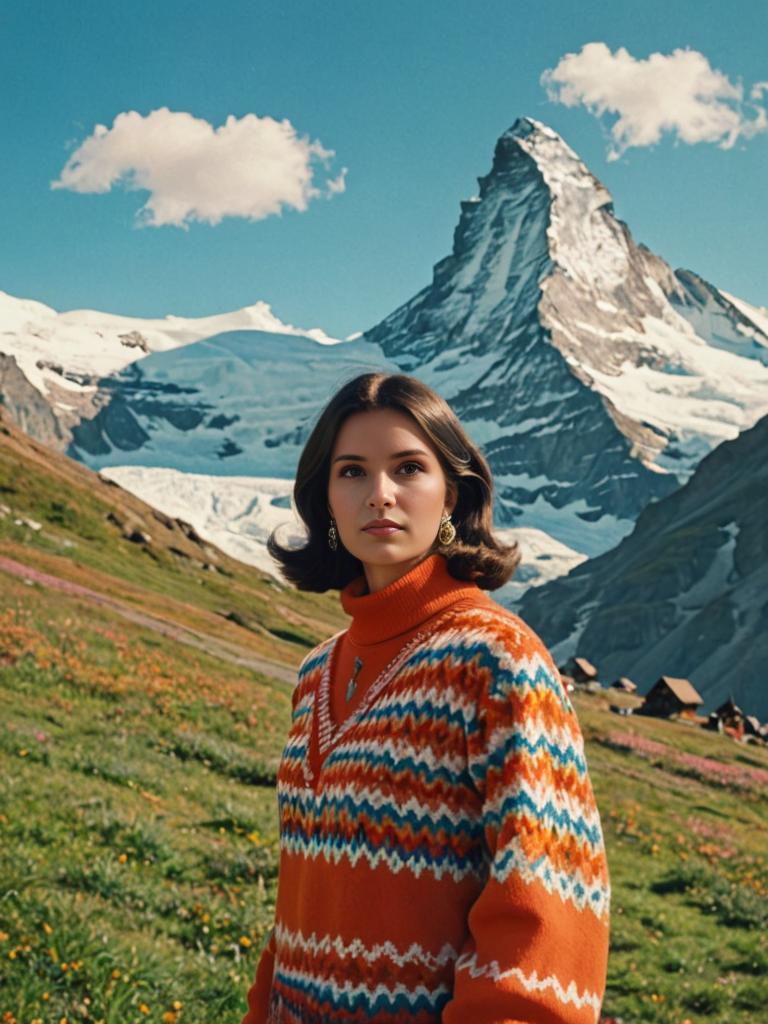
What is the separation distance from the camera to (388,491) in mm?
3945

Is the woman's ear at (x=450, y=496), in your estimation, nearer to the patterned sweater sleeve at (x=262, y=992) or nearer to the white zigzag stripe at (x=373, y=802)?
the white zigzag stripe at (x=373, y=802)

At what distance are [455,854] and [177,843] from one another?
9.82 metres

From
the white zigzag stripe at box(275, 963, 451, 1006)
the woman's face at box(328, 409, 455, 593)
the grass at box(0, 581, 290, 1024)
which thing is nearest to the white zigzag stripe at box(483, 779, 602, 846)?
the white zigzag stripe at box(275, 963, 451, 1006)

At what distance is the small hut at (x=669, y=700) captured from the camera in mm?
74125

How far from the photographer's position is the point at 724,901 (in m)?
17.5

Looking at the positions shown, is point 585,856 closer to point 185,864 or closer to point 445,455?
point 445,455

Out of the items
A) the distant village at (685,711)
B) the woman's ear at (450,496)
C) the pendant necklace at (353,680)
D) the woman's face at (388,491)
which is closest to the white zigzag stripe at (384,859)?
the pendant necklace at (353,680)

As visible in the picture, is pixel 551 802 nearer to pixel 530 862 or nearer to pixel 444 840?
pixel 530 862

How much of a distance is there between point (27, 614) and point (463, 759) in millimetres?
25325

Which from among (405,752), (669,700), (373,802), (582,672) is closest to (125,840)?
(373,802)

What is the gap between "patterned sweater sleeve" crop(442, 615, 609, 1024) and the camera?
120 inches

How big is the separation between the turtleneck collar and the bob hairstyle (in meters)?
0.09

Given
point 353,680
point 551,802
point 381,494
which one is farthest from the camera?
point 353,680

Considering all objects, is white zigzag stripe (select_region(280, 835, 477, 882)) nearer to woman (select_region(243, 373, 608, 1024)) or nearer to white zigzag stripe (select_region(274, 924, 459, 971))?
woman (select_region(243, 373, 608, 1024))
